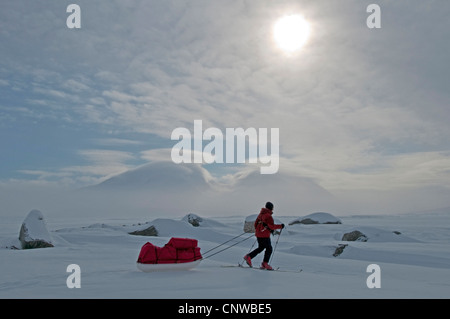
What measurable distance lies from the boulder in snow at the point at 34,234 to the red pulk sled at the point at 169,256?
709cm

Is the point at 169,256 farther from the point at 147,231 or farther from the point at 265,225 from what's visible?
the point at 147,231

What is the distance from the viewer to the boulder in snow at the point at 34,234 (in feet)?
41.4

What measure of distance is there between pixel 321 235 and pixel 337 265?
35.1 ft

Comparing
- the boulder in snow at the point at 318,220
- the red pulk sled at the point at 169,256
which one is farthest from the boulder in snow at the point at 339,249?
the boulder in snow at the point at 318,220

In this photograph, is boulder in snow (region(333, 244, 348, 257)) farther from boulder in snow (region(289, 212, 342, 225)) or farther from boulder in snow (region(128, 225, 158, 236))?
boulder in snow (region(289, 212, 342, 225))

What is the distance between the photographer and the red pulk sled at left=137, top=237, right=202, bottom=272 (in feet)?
24.3

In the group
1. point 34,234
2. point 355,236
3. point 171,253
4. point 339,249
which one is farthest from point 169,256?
point 355,236

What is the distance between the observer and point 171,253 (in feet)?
24.8

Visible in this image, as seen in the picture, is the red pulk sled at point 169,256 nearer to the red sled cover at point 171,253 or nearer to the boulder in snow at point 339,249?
the red sled cover at point 171,253

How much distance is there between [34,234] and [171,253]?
7.98 metres

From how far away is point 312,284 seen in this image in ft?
21.2
